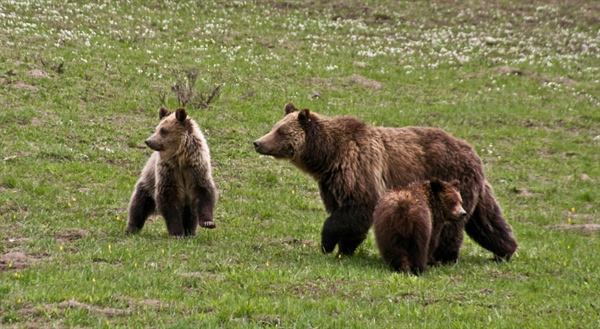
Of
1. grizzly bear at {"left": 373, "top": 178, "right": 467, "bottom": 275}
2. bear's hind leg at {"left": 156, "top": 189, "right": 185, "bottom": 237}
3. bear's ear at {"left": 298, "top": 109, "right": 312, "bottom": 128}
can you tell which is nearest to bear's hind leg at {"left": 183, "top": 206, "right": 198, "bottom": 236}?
bear's hind leg at {"left": 156, "top": 189, "right": 185, "bottom": 237}

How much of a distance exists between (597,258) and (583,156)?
365 inches

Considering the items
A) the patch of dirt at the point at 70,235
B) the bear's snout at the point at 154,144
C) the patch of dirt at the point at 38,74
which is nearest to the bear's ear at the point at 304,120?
the bear's snout at the point at 154,144

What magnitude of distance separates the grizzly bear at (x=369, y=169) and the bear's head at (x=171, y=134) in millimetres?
1179

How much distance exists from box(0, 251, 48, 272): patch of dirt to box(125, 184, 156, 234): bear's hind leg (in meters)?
2.18

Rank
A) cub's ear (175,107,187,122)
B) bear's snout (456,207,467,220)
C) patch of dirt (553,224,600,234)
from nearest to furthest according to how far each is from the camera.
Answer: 1. bear's snout (456,207,467,220)
2. cub's ear (175,107,187,122)
3. patch of dirt (553,224,600,234)

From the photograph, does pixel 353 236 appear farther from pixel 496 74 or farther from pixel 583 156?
pixel 496 74

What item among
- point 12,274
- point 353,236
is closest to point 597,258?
point 353,236

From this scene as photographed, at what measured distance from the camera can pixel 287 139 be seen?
36.0 ft

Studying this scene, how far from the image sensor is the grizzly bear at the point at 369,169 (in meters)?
10.5

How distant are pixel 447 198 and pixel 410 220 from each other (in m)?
0.78

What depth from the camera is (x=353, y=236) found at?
10.5 meters

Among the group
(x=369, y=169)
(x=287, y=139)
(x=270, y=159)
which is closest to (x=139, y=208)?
(x=287, y=139)

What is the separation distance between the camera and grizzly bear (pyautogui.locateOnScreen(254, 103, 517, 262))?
34.3 ft

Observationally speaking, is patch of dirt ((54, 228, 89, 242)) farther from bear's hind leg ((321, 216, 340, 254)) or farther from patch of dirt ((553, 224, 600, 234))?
patch of dirt ((553, 224, 600, 234))
